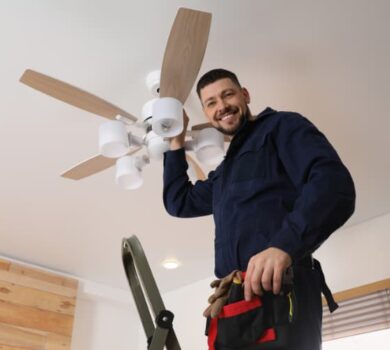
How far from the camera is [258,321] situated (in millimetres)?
938

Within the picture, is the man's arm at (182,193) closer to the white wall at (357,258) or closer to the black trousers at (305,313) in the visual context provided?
the black trousers at (305,313)

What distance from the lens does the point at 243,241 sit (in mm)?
1079

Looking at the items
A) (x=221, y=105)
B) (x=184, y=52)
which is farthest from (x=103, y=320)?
(x=221, y=105)

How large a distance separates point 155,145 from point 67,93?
40 cm

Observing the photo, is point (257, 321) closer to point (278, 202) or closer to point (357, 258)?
point (278, 202)

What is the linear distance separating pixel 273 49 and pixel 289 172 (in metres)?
1.19

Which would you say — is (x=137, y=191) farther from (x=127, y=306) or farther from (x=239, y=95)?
(x=127, y=306)

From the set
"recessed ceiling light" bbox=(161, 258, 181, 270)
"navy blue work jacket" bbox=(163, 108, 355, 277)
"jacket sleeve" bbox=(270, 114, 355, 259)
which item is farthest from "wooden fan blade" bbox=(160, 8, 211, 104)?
"recessed ceiling light" bbox=(161, 258, 181, 270)

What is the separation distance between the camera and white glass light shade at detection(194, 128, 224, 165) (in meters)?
2.06

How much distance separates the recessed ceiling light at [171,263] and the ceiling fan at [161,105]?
203cm

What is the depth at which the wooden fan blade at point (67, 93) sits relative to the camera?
1820 millimetres

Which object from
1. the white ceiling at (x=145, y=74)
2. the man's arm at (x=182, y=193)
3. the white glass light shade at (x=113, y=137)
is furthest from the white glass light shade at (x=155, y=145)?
the man's arm at (x=182, y=193)

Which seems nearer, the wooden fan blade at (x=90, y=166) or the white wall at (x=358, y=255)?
the wooden fan blade at (x=90, y=166)

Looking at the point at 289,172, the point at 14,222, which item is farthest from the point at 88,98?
the point at 14,222
